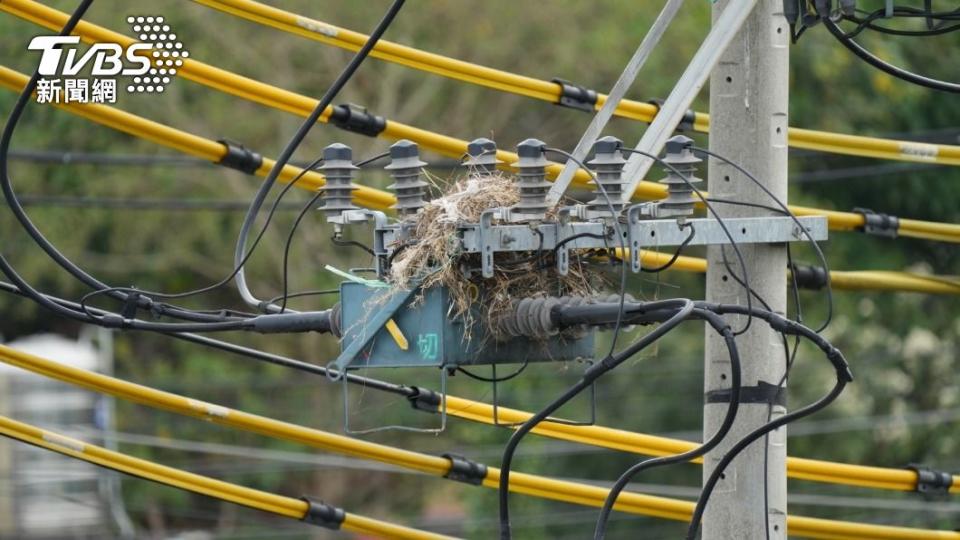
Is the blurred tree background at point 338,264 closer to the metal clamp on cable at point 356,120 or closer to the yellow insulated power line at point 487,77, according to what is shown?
the yellow insulated power line at point 487,77

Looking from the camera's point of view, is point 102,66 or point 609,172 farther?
point 102,66

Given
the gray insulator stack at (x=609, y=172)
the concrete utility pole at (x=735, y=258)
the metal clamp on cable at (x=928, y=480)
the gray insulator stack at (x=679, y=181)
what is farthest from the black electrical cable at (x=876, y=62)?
the metal clamp on cable at (x=928, y=480)

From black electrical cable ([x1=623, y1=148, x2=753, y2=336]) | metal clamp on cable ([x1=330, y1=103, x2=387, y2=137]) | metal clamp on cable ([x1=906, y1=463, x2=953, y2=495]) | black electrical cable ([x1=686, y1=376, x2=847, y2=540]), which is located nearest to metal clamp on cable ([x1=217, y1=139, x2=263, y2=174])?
metal clamp on cable ([x1=330, y1=103, x2=387, y2=137])

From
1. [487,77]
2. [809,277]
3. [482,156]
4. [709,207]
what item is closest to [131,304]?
[482,156]

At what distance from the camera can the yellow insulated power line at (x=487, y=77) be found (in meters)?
8.25

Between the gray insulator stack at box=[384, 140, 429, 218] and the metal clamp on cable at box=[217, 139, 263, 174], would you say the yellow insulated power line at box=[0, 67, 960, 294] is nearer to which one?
the metal clamp on cable at box=[217, 139, 263, 174]

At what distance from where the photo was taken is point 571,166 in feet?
18.6

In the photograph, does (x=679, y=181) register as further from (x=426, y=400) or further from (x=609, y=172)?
(x=426, y=400)

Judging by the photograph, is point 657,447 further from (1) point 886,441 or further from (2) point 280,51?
(2) point 280,51

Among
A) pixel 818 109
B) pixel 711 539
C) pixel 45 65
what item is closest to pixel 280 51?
pixel 818 109

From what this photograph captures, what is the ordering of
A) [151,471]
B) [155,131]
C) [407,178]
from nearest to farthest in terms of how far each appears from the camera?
[407,178] → [151,471] → [155,131]

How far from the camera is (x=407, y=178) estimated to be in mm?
5711

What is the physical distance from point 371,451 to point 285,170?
1498 millimetres

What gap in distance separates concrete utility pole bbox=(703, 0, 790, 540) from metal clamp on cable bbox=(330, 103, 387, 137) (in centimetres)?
254
